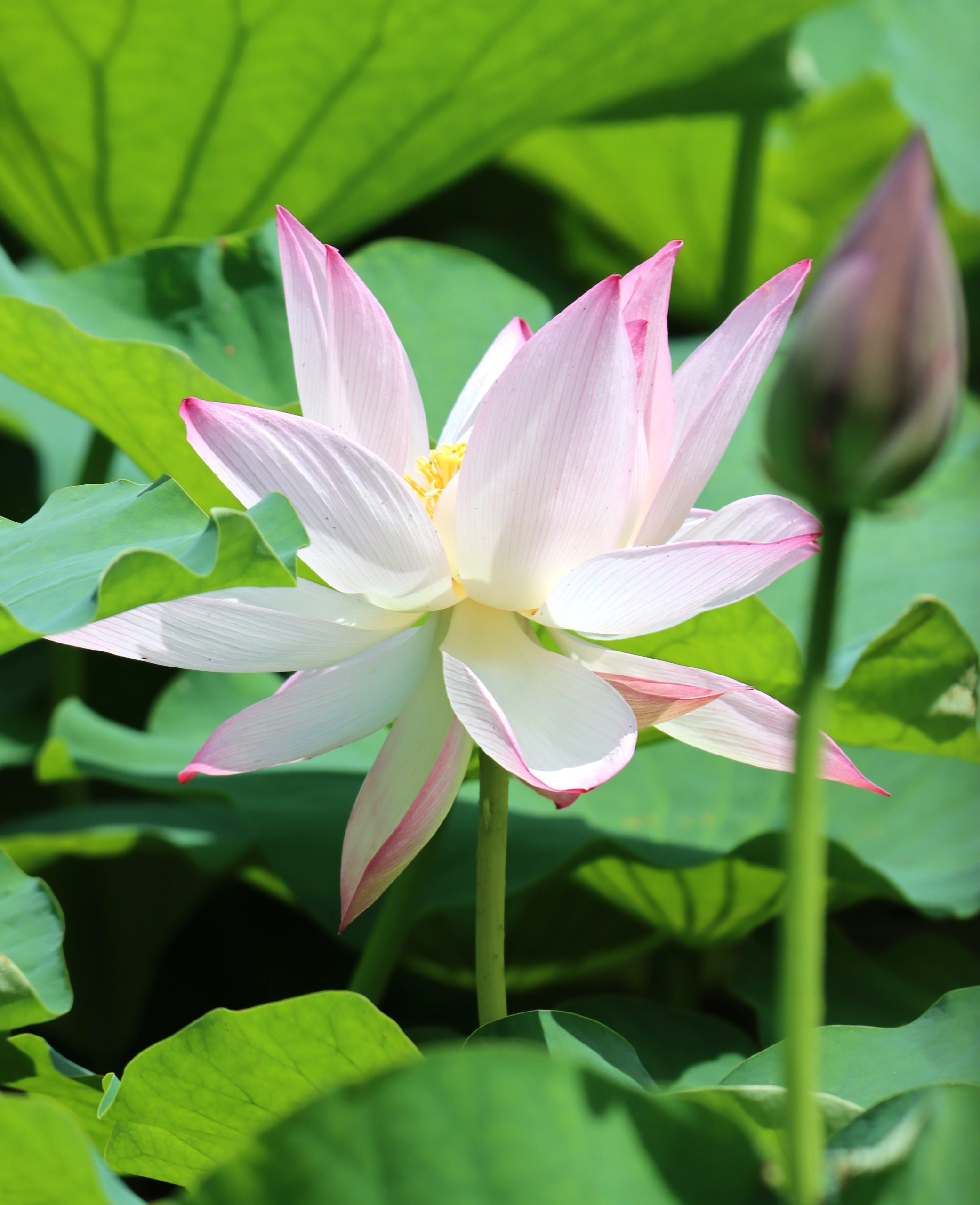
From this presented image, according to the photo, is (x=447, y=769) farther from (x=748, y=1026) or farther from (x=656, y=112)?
(x=656, y=112)

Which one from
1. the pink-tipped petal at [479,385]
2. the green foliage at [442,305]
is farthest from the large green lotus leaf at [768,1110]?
the green foliage at [442,305]

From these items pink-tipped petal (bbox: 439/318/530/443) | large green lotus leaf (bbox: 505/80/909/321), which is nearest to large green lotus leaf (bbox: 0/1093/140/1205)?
pink-tipped petal (bbox: 439/318/530/443)

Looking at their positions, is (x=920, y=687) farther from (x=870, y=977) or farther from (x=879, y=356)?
(x=879, y=356)

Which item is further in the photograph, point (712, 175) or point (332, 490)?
point (712, 175)

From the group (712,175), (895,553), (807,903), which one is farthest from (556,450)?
(712,175)

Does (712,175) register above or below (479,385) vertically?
above

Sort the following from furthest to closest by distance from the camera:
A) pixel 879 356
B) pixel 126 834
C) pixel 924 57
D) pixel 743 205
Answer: pixel 924 57, pixel 743 205, pixel 126 834, pixel 879 356
